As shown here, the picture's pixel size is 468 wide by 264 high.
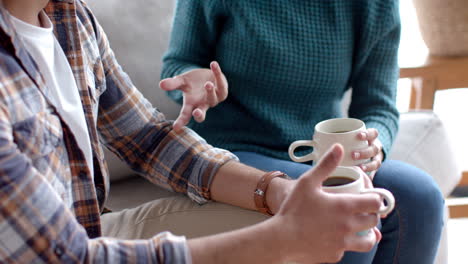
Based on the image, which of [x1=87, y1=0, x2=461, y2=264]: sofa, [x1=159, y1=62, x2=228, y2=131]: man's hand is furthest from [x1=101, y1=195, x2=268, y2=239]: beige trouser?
[x1=87, y1=0, x2=461, y2=264]: sofa

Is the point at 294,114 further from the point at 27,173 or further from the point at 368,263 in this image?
the point at 27,173

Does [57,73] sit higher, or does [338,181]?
[57,73]

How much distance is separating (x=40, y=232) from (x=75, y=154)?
0.19 metres

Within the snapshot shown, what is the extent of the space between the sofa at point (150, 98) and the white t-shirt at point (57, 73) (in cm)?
47

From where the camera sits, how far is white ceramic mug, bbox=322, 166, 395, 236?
0.72m

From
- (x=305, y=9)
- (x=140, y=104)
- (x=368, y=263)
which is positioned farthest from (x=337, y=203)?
(x=305, y=9)

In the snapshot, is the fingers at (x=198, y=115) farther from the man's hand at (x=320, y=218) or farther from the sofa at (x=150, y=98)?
the sofa at (x=150, y=98)

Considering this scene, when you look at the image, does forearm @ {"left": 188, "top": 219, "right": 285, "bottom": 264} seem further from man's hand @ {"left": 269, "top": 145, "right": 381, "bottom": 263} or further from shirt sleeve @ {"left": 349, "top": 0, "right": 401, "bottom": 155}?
shirt sleeve @ {"left": 349, "top": 0, "right": 401, "bottom": 155}

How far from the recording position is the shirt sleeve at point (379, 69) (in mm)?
1248

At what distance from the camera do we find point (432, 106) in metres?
1.71

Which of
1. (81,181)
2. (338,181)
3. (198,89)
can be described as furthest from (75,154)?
(338,181)

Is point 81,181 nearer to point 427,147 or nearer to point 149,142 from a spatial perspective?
point 149,142

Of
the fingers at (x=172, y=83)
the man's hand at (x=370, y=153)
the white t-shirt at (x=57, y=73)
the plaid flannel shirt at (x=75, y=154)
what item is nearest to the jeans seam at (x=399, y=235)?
the man's hand at (x=370, y=153)

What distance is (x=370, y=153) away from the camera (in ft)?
3.27
